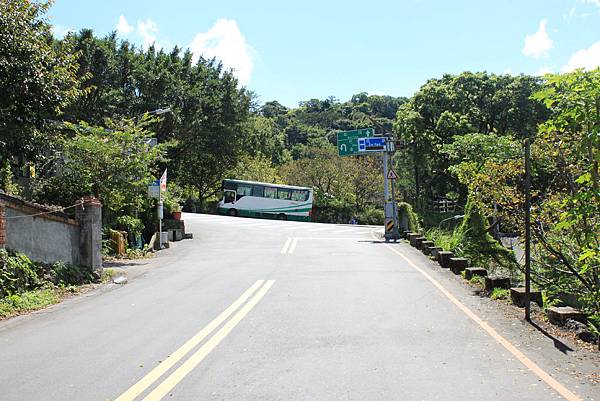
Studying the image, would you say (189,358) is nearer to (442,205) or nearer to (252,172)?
(442,205)

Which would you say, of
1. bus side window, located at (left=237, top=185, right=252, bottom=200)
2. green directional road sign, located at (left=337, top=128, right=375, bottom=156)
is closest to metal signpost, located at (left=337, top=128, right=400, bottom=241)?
green directional road sign, located at (left=337, top=128, right=375, bottom=156)

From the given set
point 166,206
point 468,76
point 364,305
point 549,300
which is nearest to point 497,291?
point 549,300

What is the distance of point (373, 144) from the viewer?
101ft

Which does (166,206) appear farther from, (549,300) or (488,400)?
(488,400)

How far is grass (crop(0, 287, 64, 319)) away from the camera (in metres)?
10.4

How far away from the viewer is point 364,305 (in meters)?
10.1

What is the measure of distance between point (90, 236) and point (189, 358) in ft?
31.4

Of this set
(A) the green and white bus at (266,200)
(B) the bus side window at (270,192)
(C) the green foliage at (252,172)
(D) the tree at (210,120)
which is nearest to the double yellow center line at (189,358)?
(D) the tree at (210,120)

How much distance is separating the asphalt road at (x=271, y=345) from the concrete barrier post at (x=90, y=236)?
143cm

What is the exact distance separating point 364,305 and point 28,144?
9610mm

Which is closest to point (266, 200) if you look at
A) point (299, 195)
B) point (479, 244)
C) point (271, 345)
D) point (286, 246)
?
point (299, 195)

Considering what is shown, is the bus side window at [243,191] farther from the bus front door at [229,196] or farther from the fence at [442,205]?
the fence at [442,205]

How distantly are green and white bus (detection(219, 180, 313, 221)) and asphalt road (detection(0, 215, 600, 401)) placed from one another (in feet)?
→ 125

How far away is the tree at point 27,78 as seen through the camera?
12.2 m
